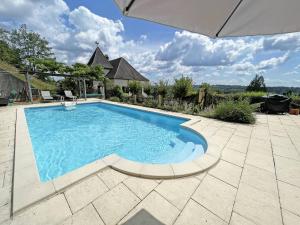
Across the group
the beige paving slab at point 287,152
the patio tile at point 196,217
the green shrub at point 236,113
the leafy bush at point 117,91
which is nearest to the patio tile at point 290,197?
the patio tile at point 196,217

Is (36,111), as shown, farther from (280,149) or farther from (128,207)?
A: (280,149)

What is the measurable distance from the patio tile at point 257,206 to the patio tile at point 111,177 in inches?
66.5

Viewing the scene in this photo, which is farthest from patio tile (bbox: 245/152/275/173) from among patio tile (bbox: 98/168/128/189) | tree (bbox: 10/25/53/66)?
tree (bbox: 10/25/53/66)

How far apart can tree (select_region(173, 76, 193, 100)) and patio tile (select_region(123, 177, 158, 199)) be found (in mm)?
7333

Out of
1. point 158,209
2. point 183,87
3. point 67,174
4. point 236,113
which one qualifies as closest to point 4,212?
point 67,174

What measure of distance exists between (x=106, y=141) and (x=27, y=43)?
32.8 metres

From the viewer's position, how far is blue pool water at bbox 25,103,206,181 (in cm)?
396

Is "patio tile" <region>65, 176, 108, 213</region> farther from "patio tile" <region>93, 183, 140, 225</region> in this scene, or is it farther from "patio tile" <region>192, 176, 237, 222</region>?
"patio tile" <region>192, 176, 237, 222</region>

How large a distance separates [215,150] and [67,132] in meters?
5.75

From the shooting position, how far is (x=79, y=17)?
10.8 m

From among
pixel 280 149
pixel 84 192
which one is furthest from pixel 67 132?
pixel 280 149

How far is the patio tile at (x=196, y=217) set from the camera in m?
1.63

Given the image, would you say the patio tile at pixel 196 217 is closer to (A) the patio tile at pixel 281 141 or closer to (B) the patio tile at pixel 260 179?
(B) the patio tile at pixel 260 179

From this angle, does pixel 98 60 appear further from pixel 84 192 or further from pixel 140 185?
pixel 140 185
